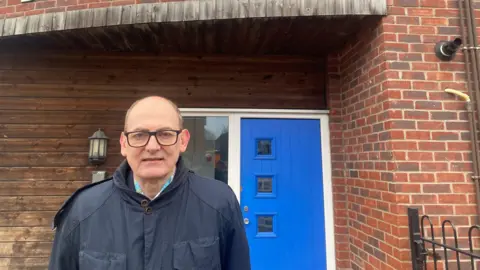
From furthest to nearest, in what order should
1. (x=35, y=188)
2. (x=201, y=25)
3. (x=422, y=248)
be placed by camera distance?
(x=35, y=188) < (x=201, y=25) < (x=422, y=248)

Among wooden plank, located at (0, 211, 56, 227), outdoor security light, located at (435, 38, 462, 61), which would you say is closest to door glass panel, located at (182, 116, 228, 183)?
wooden plank, located at (0, 211, 56, 227)

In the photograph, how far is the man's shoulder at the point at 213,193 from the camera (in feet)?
4.34

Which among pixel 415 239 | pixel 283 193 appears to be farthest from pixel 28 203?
pixel 415 239

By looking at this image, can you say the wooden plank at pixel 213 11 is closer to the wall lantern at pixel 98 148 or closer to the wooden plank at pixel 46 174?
the wall lantern at pixel 98 148

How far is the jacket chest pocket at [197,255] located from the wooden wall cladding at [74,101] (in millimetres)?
2388

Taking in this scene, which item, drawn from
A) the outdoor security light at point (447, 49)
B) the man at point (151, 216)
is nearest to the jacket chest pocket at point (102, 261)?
the man at point (151, 216)

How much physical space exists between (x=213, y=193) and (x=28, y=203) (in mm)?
3014

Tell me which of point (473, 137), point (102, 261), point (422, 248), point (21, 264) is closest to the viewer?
point (102, 261)

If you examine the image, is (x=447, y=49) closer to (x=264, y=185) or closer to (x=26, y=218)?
(x=264, y=185)

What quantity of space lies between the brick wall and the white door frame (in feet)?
1.72

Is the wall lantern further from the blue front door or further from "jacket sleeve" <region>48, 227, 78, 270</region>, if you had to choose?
"jacket sleeve" <region>48, 227, 78, 270</region>

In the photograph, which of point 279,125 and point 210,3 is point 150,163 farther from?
point 279,125

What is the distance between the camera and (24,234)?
3211mm

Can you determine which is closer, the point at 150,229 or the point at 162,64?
the point at 150,229
